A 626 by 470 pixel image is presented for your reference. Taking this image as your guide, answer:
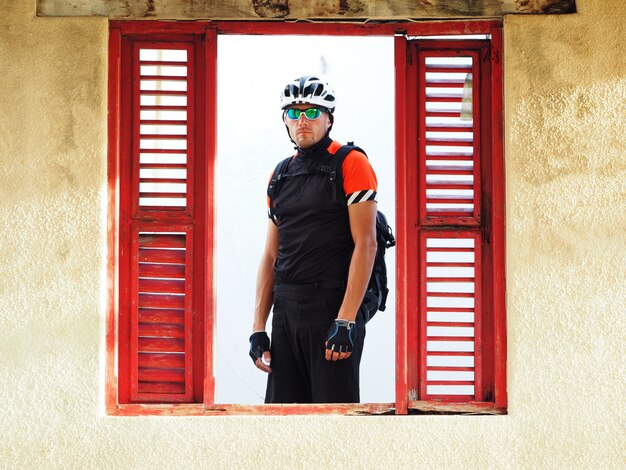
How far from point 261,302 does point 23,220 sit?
136 centimetres

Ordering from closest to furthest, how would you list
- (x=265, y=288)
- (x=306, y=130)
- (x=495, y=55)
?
(x=495, y=55) → (x=306, y=130) → (x=265, y=288)

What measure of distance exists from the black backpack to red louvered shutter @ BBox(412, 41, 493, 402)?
0.36m

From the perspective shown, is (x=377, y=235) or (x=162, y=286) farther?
(x=377, y=235)

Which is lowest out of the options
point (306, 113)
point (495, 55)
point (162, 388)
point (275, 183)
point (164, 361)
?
point (162, 388)

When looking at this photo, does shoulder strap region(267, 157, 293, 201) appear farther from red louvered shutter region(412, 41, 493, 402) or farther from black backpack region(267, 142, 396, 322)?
red louvered shutter region(412, 41, 493, 402)

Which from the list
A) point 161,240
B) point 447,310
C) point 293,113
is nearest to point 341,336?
point 447,310

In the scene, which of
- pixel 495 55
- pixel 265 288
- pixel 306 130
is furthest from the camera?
pixel 265 288

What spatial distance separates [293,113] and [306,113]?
78 millimetres

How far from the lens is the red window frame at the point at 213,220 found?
14.3 feet

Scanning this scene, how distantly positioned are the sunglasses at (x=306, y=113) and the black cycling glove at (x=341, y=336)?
110 cm

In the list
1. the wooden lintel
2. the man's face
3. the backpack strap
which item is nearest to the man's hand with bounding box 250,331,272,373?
the backpack strap

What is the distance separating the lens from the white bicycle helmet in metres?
4.77

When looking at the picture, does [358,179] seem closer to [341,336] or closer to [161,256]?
[341,336]

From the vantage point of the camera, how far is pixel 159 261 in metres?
4.48
